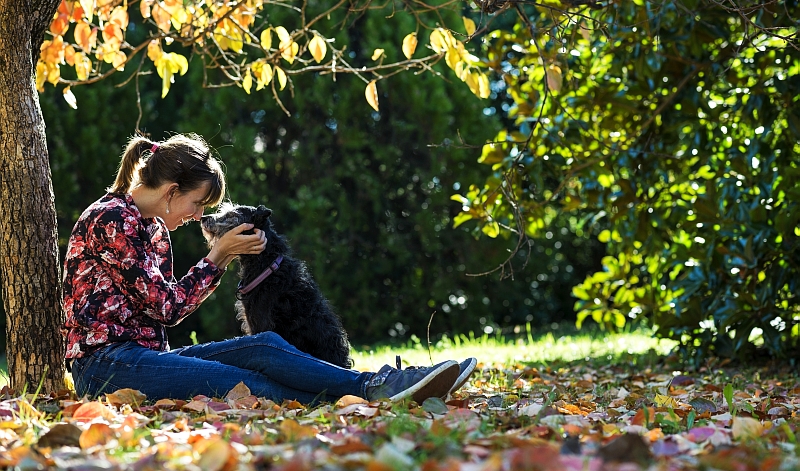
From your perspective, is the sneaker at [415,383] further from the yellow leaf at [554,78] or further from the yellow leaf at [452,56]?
the yellow leaf at [554,78]

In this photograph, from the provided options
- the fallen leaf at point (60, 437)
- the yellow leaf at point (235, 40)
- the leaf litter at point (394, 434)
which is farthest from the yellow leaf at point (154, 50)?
the fallen leaf at point (60, 437)

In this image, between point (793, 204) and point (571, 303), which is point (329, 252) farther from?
point (793, 204)

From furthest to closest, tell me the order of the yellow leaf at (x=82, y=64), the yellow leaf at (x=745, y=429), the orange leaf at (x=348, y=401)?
the yellow leaf at (x=82, y=64) → the orange leaf at (x=348, y=401) → the yellow leaf at (x=745, y=429)

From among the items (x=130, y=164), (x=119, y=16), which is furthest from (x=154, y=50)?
(x=130, y=164)

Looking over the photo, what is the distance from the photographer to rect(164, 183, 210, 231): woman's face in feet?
11.8

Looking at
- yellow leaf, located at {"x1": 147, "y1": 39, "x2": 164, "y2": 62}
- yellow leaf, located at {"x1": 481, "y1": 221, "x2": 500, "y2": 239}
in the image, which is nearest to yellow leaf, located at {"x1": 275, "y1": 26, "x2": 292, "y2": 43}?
yellow leaf, located at {"x1": 147, "y1": 39, "x2": 164, "y2": 62}

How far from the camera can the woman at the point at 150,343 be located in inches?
130

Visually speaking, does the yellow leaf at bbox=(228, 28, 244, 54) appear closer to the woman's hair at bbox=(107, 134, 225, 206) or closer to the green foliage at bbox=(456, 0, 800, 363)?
the woman's hair at bbox=(107, 134, 225, 206)

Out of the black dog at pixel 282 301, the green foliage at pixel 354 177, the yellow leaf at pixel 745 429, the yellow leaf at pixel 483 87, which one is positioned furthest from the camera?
the green foliage at pixel 354 177

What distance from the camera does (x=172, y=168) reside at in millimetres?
3529

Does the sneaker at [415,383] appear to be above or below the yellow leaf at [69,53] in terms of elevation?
below

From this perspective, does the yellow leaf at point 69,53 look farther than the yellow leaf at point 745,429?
Yes

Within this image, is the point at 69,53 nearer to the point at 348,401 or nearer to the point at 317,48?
the point at 317,48

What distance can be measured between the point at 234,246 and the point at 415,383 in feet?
3.59
